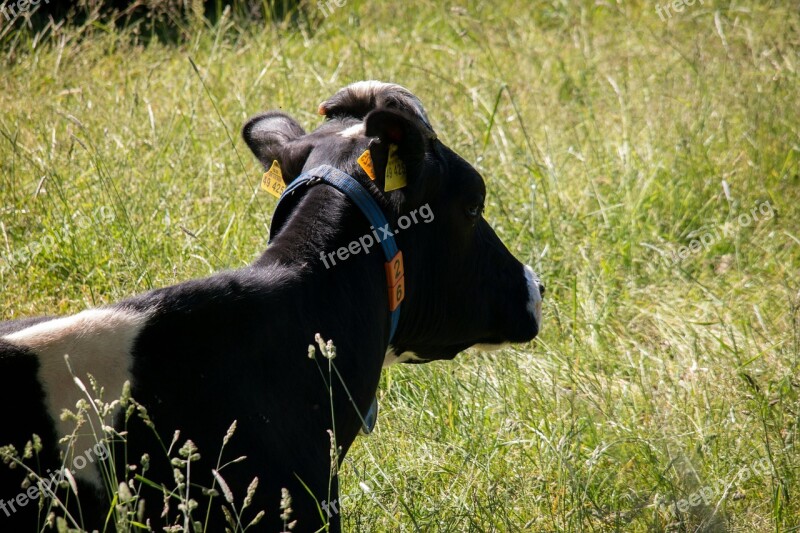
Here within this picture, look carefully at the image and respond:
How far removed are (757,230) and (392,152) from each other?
12.1 feet

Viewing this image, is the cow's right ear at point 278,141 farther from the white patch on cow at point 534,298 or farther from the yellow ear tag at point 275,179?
the white patch on cow at point 534,298

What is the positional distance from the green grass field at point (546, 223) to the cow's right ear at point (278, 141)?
42.8 inches

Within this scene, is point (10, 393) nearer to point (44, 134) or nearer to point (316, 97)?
point (44, 134)

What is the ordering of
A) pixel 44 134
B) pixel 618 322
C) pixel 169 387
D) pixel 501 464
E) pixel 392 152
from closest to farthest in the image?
pixel 169 387 < pixel 392 152 < pixel 501 464 < pixel 618 322 < pixel 44 134

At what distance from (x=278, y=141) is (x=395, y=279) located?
71 cm

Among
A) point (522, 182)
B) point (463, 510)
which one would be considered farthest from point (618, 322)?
point (463, 510)

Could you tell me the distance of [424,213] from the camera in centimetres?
312

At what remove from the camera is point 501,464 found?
12.7ft

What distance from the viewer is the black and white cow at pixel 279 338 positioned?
243cm
